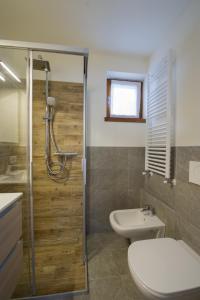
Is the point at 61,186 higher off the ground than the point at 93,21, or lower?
lower

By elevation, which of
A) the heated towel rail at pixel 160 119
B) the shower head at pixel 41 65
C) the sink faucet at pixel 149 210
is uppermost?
the shower head at pixel 41 65

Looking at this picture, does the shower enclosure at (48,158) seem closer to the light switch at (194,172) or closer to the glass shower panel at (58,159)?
the glass shower panel at (58,159)

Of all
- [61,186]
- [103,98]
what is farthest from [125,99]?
[61,186]

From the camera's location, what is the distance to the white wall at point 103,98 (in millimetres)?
2188

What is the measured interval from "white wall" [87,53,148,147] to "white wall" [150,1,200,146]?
67 centimetres

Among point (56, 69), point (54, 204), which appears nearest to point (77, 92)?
point (56, 69)

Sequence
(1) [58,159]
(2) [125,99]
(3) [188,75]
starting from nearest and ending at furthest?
(3) [188,75] < (1) [58,159] < (2) [125,99]

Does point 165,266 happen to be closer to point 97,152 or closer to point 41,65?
point 97,152

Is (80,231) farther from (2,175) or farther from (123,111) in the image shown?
(123,111)

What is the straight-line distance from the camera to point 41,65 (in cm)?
170

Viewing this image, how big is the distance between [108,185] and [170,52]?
68.1 inches

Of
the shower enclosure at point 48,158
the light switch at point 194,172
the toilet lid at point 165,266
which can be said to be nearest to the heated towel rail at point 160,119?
the light switch at point 194,172

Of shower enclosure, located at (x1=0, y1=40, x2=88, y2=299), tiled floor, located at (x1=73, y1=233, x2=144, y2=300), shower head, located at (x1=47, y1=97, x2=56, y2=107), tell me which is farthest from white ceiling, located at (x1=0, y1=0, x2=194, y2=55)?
tiled floor, located at (x1=73, y1=233, x2=144, y2=300)

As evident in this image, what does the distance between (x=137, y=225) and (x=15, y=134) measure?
5.17 ft
